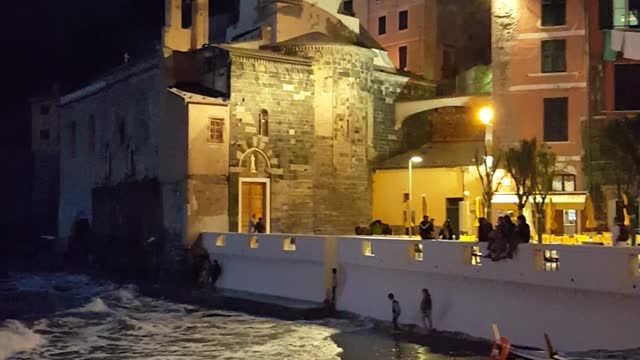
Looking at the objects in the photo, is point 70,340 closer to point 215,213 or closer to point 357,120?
point 215,213

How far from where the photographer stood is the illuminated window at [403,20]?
45.6m

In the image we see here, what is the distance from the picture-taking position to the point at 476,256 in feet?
61.6

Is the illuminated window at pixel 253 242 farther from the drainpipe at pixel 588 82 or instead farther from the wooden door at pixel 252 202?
the drainpipe at pixel 588 82

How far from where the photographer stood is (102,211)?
3944cm

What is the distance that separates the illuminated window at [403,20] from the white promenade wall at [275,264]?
20.7 metres

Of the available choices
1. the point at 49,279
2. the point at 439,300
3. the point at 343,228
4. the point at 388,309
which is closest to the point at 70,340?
the point at 388,309

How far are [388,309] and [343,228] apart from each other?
1306cm

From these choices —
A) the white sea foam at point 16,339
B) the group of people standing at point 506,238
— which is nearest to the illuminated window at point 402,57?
the white sea foam at point 16,339

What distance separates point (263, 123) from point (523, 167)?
39.0 feet

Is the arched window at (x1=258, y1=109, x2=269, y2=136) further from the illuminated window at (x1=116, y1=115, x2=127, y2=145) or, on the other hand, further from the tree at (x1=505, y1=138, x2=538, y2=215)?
the tree at (x1=505, y1=138, x2=538, y2=215)

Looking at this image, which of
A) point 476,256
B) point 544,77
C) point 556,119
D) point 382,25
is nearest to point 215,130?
point 544,77

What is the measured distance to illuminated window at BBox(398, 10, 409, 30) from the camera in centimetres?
4559

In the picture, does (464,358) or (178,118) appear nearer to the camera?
(464,358)

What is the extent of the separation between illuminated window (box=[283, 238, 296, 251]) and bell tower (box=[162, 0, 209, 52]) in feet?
38.6
